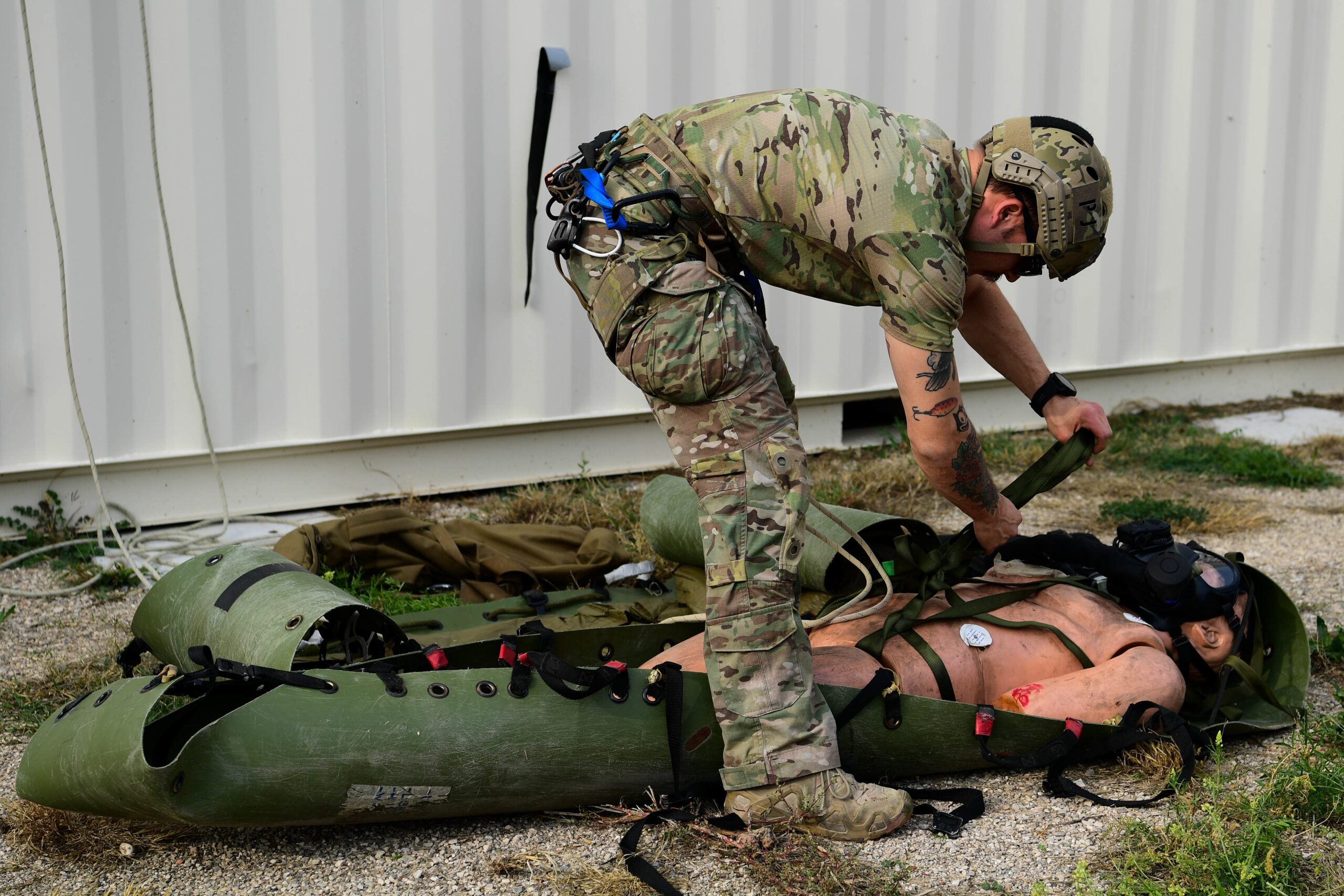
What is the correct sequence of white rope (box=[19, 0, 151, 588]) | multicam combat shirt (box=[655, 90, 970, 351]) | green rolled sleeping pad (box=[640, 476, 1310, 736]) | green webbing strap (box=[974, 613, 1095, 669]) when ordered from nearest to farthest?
1. multicam combat shirt (box=[655, 90, 970, 351])
2. green webbing strap (box=[974, 613, 1095, 669])
3. green rolled sleeping pad (box=[640, 476, 1310, 736])
4. white rope (box=[19, 0, 151, 588])

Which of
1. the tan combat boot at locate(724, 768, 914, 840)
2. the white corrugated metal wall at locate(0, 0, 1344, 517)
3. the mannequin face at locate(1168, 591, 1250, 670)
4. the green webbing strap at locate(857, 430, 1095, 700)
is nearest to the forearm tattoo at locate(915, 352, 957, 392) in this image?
the green webbing strap at locate(857, 430, 1095, 700)

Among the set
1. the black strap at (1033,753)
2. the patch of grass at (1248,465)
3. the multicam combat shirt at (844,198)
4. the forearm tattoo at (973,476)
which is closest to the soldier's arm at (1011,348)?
the forearm tattoo at (973,476)

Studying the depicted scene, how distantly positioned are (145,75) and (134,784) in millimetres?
3519

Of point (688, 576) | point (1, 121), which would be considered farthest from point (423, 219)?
point (688, 576)

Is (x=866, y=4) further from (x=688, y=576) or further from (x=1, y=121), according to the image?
(x=1, y=121)

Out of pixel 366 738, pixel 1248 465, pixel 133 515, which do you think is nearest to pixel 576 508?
pixel 133 515

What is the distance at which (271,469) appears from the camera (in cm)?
539

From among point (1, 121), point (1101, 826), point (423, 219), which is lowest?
point (1101, 826)

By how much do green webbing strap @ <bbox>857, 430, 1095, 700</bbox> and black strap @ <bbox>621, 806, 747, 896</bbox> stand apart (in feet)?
2.27

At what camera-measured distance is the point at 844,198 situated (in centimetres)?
263

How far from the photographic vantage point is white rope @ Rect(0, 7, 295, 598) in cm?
463

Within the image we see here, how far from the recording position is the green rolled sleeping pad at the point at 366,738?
245 cm

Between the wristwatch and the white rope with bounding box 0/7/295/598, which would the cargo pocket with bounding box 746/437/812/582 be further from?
the white rope with bounding box 0/7/295/598

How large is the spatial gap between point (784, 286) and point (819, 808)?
1225 millimetres
